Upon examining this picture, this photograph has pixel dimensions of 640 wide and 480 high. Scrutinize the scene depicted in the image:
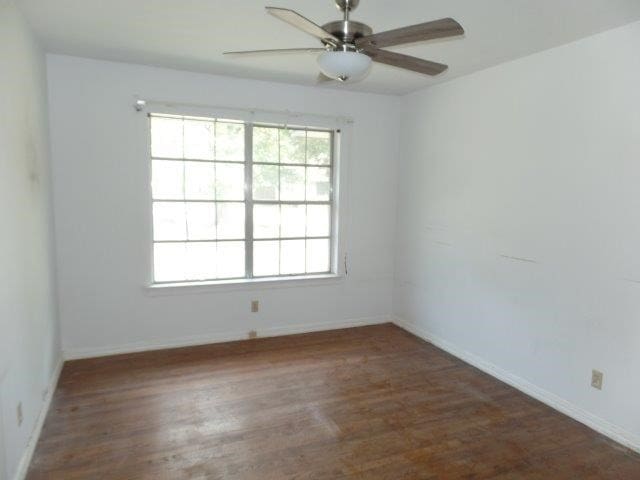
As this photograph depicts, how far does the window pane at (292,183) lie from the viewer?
4.25 meters

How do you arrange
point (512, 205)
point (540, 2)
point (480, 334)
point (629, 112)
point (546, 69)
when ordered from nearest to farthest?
1. point (540, 2)
2. point (629, 112)
3. point (546, 69)
4. point (512, 205)
5. point (480, 334)

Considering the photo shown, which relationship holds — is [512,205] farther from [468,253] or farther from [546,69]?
[546,69]

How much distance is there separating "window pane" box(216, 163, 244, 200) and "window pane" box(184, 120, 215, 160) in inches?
6.4

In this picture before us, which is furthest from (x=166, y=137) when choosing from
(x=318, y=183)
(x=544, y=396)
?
(x=544, y=396)

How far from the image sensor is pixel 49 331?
3059 mm

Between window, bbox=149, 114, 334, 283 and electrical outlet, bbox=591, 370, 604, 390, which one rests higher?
window, bbox=149, 114, 334, 283

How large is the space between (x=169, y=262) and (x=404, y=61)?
2776 mm

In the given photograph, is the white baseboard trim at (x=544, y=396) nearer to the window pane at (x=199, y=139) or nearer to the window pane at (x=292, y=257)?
the window pane at (x=292, y=257)

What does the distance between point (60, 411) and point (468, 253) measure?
328 cm

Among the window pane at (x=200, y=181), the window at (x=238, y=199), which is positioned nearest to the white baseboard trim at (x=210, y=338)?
the window at (x=238, y=199)

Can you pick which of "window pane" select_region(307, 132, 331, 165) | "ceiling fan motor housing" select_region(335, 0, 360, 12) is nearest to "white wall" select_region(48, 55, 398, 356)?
"window pane" select_region(307, 132, 331, 165)

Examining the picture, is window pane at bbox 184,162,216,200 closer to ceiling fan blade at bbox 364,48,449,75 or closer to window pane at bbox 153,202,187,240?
window pane at bbox 153,202,187,240

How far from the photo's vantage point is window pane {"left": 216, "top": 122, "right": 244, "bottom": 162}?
396 cm

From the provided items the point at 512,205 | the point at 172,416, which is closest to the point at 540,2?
the point at 512,205
